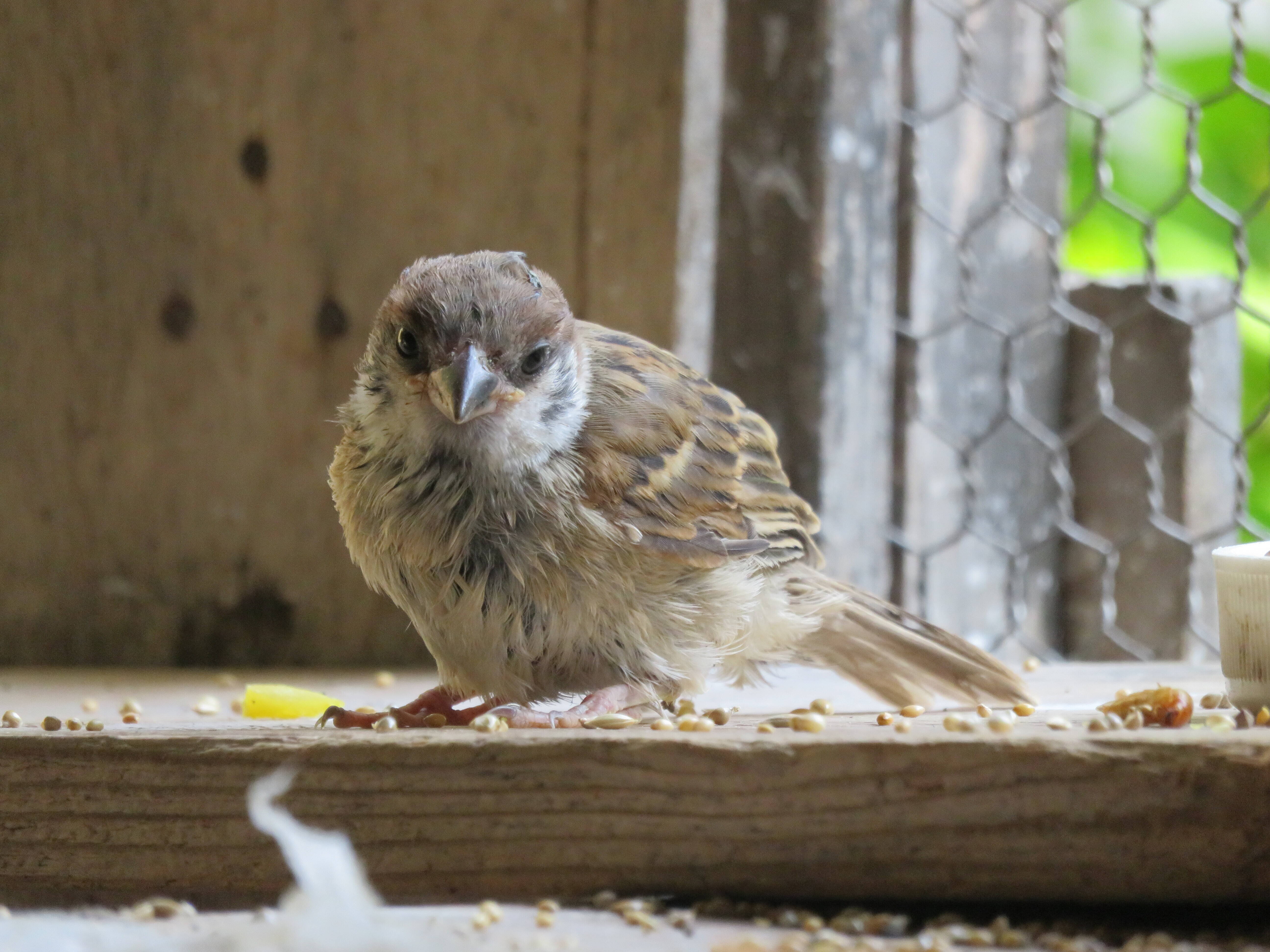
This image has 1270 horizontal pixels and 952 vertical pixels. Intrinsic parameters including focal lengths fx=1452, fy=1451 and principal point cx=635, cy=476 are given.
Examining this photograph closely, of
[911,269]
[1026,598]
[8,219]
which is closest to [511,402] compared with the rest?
[8,219]

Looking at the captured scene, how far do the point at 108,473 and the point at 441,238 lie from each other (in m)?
0.76

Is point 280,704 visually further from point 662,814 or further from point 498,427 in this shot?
point 662,814

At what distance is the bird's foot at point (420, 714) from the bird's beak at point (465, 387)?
0.38 metres

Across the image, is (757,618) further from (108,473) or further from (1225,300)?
(1225,300)

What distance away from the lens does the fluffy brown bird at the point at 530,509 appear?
1.87 m

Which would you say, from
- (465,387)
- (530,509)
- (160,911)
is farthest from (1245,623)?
(160,911)

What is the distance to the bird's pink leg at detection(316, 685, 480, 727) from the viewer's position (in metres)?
1.80

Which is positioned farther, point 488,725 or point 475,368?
point 475,368

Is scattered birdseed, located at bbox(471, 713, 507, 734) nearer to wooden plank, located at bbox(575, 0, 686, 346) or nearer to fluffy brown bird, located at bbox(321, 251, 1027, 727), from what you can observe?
fluffy brown bird, located at bbox(321, 251, 1027, 727)

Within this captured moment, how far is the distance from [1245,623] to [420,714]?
1.07m

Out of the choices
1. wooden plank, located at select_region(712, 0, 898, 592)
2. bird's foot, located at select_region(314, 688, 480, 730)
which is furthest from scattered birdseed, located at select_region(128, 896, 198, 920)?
wooden plank, located at select_region(712, 0, 898, 592)

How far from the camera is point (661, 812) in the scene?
139 cm

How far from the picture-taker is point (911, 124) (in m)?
3.23

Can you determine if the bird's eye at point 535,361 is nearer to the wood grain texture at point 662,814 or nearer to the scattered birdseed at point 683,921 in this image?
the wood grain texture at point 662,814
